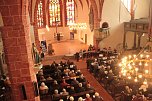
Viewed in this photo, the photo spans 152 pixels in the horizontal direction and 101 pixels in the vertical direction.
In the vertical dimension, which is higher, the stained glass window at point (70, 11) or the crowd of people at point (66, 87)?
the stained glass window at point (70, 11)

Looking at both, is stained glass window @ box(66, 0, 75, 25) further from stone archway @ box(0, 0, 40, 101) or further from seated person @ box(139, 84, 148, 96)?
stone archway @ box(0, 0, 40, 101)

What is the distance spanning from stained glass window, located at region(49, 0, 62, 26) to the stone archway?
23735 mm

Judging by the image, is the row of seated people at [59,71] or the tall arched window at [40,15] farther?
the tall arched window at [40,15]

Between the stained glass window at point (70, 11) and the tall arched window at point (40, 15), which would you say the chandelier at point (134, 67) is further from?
the stained glass window at point (70, 11)

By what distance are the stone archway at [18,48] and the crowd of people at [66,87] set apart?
4.49 metres

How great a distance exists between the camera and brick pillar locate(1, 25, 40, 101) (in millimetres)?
5184

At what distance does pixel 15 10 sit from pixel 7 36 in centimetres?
75

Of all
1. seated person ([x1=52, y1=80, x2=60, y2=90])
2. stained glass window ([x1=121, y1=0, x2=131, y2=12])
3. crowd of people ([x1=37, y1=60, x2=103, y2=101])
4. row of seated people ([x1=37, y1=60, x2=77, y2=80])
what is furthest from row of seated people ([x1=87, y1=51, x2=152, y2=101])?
stained glass window ([x1=121, y1=0, x2=131, y2=12])

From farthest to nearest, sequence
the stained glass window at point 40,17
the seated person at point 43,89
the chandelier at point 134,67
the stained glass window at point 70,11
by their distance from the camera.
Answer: the stained glass window at point 70,11 → the stained glass window at point 40,17 → the seated person at point 43,89 → the chandelier at point 134,67

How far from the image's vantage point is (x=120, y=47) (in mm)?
21953

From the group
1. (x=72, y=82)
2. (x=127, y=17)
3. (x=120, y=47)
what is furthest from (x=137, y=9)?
(x=72, y=82)

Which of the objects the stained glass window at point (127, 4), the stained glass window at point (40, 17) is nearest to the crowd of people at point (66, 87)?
the stained glass window at point (127, 4)

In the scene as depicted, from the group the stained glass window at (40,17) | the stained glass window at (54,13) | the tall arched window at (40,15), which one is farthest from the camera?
the stained glass window at (54,13)

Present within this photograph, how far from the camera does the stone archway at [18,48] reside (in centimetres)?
512
